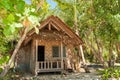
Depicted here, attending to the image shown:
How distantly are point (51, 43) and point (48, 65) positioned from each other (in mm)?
2361

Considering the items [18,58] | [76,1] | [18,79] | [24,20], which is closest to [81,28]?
[76,1]

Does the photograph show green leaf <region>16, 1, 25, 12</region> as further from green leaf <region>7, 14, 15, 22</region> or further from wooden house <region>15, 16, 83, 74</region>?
wooden house <region>15, 16, 83, 74</region>

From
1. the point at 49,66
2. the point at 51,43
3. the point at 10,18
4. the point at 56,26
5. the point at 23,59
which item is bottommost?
the point at 10,18

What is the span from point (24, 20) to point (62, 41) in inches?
728

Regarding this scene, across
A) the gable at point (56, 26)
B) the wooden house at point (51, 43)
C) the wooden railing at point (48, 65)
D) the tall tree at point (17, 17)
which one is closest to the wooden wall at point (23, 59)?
the wooden house at point (51, 43)

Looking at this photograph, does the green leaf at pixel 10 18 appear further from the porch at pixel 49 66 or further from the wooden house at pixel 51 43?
the porch at pixel 49 66

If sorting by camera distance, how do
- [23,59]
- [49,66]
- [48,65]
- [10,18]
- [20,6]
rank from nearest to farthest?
[10,18], [20,6], [48,65], [49,66], [23,59]

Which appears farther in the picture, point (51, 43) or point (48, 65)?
point (51, 43)

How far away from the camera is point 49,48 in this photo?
2050 cm

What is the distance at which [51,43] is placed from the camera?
20625 mm

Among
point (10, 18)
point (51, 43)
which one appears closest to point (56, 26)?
point (51, 43)

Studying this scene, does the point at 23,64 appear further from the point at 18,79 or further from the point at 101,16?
the point at 101,16

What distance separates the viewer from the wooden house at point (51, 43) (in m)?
18.4

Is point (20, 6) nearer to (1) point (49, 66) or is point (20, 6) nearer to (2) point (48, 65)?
(2) point (48, 65)
